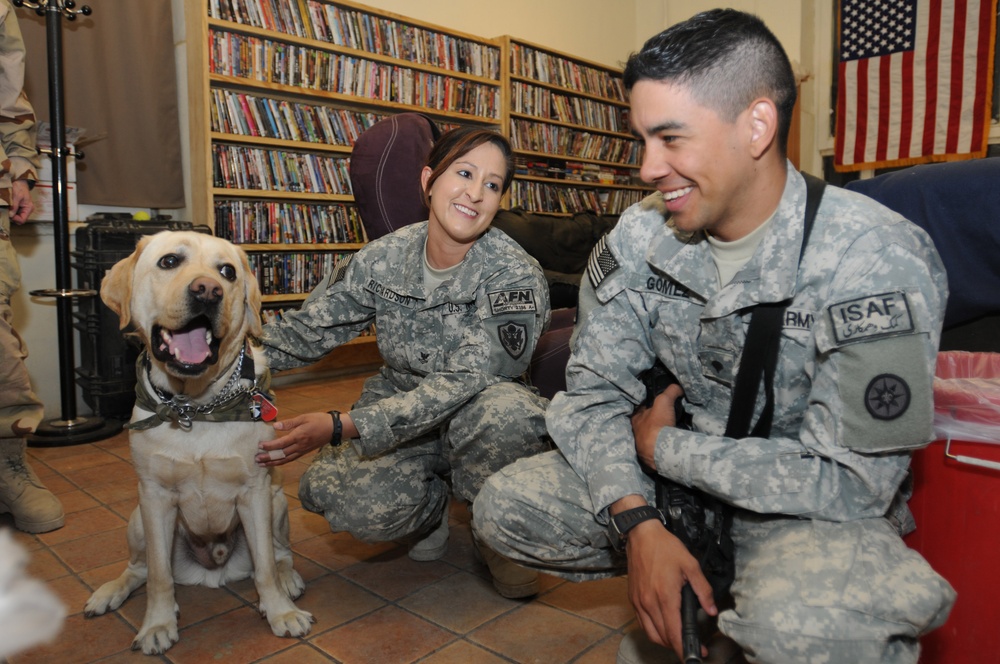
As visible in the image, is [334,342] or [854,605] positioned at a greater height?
[334,342]

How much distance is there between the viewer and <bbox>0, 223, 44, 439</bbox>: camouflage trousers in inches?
88.5

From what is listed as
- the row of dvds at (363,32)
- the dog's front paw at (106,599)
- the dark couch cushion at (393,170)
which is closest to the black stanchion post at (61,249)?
the row of dvds at (363,32)

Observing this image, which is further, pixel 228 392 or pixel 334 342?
pixel 334 342

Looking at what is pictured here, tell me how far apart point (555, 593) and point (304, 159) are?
3428 millimetres

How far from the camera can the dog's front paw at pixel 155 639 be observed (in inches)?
58.1

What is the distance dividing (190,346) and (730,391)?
3.60ft

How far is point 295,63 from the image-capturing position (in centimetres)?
423

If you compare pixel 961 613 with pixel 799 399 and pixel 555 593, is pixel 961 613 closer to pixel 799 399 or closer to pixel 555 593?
pixel 799 399

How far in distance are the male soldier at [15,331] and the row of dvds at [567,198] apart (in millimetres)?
3557

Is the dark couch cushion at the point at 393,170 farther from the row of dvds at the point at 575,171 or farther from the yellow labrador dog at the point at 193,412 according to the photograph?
the row of dvds at the point at 575,171

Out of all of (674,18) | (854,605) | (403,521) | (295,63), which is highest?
(674,18)

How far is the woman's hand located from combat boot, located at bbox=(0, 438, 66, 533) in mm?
1134

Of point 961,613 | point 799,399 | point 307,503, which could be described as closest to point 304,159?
point 307,503

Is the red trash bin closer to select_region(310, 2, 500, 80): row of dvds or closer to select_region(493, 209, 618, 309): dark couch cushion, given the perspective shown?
select_region(493, 209, 618, 309): dark couch cushion
